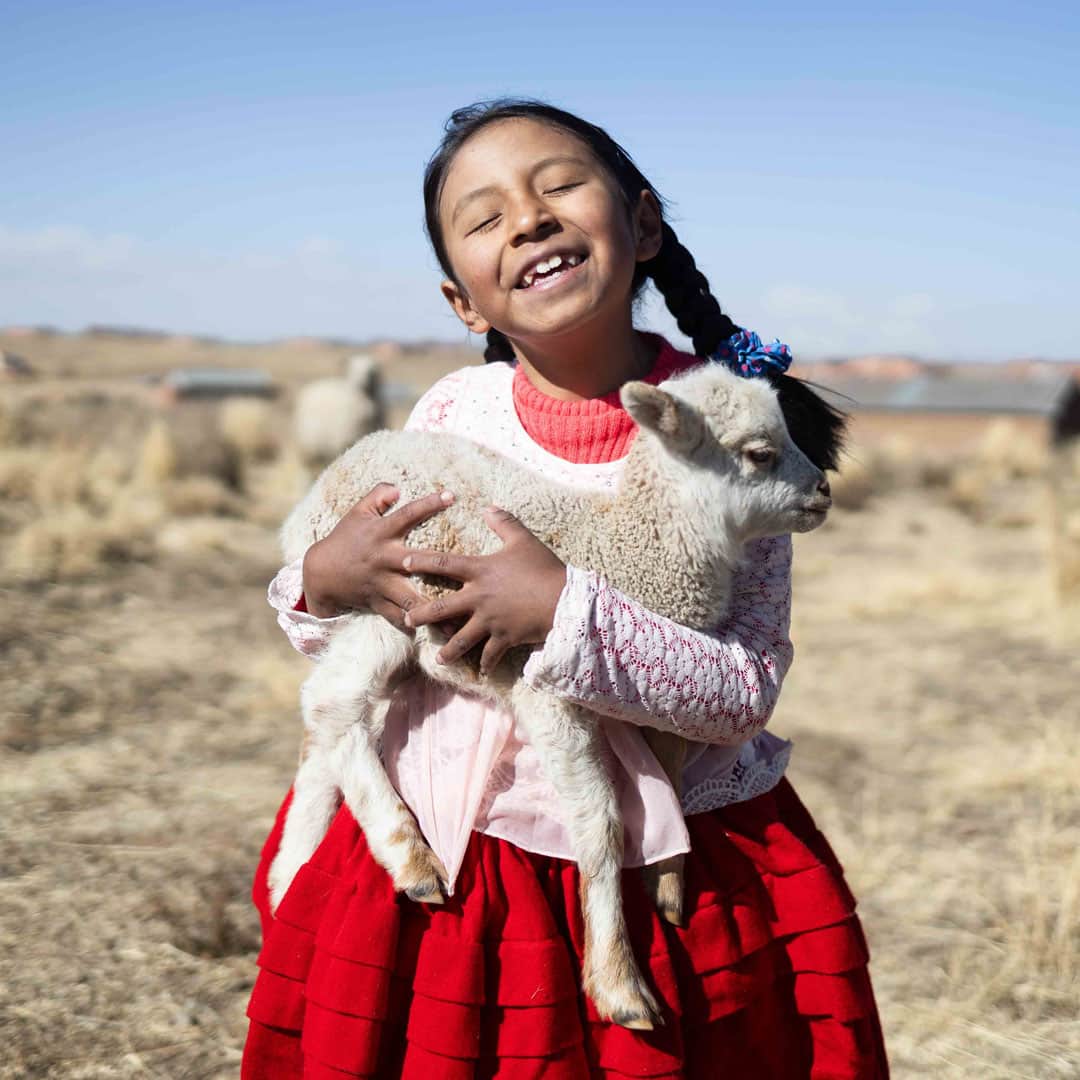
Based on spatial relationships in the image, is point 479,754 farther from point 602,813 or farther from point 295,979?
point 295,979

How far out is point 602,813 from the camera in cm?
191

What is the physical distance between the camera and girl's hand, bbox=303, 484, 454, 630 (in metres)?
1.99

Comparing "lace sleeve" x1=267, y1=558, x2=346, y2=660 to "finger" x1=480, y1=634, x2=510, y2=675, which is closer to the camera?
"finger" x1=480, y1=634, x2=510, y2=675

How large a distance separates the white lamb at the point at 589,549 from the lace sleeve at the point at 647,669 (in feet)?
0.31

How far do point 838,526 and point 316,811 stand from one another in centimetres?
1340

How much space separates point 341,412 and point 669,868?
13.6 metres

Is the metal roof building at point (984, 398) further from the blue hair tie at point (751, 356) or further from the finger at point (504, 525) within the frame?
the finger at point (504, 525)

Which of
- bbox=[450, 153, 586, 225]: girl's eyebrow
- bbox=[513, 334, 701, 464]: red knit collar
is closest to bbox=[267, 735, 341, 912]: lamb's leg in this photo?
bbox=[513, 334, 701, 464]: red knit collar

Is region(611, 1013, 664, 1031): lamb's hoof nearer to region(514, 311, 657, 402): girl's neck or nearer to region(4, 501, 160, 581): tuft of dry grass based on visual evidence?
region(514, 311, 657, 402): girl's neck

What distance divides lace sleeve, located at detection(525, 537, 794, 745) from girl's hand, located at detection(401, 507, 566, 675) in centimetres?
4

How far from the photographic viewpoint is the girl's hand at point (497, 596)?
1880 mm

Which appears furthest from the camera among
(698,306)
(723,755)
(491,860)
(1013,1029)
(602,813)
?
(1013,1029)

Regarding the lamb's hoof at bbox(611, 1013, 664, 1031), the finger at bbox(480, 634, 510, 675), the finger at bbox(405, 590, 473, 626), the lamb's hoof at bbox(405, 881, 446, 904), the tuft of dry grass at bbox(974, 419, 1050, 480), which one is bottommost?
the lamb's hoof at bbox(611, 1013, 664, 1031)

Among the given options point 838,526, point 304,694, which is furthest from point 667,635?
point 838,526
